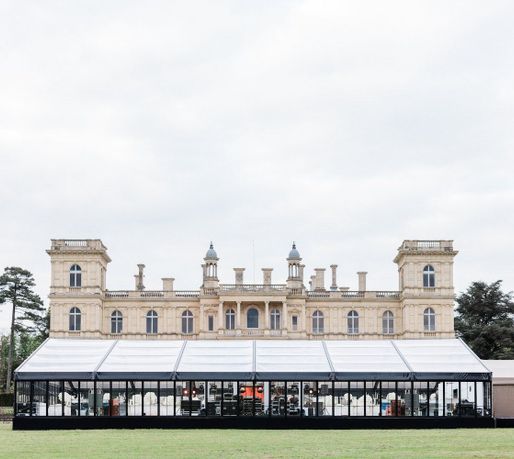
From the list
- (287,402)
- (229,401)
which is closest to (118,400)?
(229,401)

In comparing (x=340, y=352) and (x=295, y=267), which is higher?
(x=295, y=267)

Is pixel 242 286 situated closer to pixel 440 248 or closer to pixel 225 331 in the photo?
pixel 225 331

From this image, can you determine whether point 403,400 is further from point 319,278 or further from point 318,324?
point 319,278

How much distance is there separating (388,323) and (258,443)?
5757 centimetres

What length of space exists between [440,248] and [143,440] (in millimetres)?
56315

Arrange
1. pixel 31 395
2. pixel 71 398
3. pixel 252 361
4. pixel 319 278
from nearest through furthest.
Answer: pixel 31 395 < pixel 71 398 < pixel 252 361 < pixel 319 278

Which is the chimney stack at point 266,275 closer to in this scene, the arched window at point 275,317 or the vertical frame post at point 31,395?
the arched window at point 275,317

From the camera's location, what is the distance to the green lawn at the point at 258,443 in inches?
838

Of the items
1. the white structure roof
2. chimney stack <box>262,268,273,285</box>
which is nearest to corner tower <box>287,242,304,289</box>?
chimney stack <box>262,268,273,285</box>

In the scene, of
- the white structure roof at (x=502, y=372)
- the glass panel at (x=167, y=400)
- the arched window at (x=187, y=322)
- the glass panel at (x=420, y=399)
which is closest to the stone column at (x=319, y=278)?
the arched window at (x=187, y=322)

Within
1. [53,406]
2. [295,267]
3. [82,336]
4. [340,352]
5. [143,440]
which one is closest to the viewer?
[143,440]

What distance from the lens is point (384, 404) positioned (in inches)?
1277

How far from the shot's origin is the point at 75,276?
258ft

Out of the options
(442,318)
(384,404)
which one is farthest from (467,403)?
(442,318)
